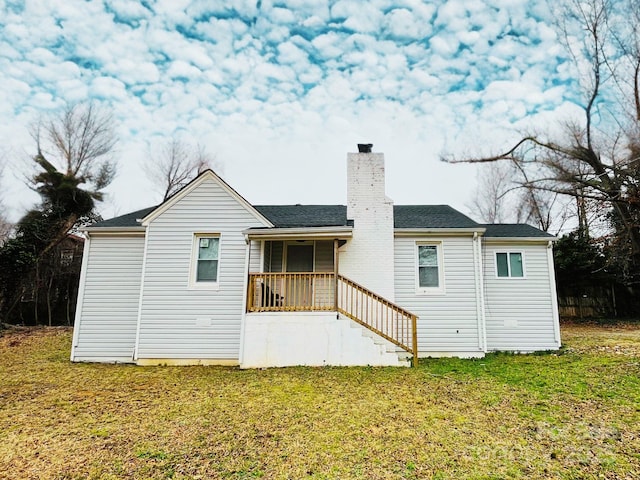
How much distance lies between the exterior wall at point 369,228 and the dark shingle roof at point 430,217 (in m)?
0.72

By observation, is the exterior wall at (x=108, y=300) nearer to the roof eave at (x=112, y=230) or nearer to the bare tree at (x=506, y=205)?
the roof eave at (x=112, y=230)

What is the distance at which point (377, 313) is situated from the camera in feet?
31.2

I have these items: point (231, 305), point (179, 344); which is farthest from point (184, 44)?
point (179, 344)

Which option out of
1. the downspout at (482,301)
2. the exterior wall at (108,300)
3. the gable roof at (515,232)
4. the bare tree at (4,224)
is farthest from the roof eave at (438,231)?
the bare tree at (4,224)

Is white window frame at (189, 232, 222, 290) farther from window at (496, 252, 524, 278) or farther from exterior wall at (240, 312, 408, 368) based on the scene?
window at (496, 252, 524, 278)

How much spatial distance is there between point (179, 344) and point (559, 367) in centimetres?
935

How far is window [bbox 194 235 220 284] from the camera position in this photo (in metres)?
9.88

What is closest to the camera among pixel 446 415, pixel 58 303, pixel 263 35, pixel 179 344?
pixel 446 415

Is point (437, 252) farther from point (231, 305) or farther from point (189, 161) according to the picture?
point (189, 161)

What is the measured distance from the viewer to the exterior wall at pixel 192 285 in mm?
9547

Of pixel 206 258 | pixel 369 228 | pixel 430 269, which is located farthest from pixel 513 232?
pixel 206 258

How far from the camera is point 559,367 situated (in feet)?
27.4

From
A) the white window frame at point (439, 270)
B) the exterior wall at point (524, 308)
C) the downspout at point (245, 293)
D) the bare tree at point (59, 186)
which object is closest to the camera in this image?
the downspout at point (245, 293)

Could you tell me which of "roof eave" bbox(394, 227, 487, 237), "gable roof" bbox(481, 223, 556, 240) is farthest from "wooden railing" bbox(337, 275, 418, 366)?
"gable roof" bbox(481, 223, 556, 240)
